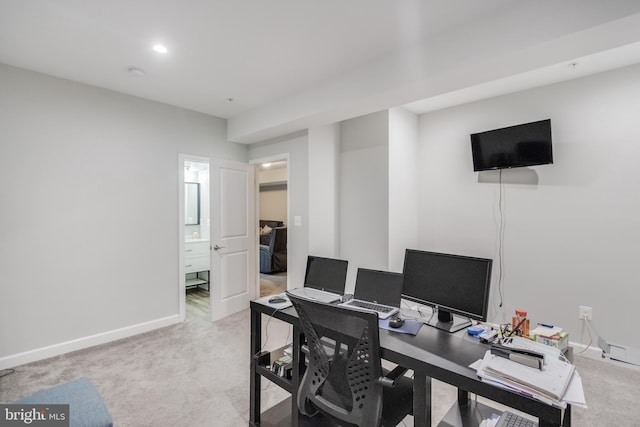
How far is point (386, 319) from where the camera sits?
5.57 feet

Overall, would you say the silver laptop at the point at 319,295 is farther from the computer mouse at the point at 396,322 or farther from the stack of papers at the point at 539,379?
the stack of papers at the point at 539,379

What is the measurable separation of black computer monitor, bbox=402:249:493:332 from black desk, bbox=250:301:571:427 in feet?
0.43

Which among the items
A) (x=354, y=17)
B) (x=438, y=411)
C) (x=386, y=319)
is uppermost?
(x=354, y=17)

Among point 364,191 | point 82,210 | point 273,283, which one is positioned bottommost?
point 273,283

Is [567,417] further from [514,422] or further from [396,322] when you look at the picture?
[396,322]

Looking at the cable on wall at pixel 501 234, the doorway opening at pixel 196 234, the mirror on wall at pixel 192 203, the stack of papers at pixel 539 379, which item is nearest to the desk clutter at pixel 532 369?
the stack of papers at pixel 539 379

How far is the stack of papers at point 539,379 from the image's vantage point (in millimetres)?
995

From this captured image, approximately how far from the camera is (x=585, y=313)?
2824 millimetres

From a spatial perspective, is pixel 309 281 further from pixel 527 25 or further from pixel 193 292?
pixel 193 292

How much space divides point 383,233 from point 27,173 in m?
3.50

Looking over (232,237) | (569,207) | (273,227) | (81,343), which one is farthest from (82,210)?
(569,207)

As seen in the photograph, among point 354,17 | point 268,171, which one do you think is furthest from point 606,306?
point 268,171

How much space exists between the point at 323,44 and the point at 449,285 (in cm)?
189

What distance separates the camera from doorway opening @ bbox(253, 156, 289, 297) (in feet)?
16.3
